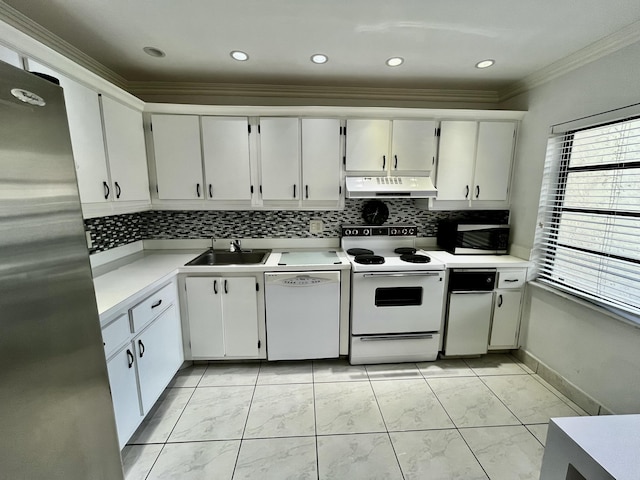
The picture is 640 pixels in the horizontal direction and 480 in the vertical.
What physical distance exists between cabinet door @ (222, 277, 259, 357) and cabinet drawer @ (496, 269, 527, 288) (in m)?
2.14

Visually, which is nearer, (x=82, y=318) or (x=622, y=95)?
(x=82, y=318)

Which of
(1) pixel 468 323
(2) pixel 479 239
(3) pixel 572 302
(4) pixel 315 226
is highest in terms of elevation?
(4) pixel 315 226

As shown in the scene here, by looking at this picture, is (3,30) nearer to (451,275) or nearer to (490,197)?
(451,275)

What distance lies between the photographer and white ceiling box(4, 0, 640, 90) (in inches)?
58.1

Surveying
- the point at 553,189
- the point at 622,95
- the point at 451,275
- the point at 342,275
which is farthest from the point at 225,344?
the point at 622,95

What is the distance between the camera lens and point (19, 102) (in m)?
0.71

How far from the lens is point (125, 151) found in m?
2.02

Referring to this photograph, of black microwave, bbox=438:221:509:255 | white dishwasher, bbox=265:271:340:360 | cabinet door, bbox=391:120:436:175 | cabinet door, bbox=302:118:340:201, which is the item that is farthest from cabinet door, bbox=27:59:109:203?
black microwave, bbox=438:221:509:255

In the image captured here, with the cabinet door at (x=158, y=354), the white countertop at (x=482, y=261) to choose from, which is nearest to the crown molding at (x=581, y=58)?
the white countertop at (x=482, y=261)

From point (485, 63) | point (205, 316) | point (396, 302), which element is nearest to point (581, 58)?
point (485, 63)

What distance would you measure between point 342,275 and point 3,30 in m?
2.25

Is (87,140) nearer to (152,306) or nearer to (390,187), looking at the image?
(152,306)

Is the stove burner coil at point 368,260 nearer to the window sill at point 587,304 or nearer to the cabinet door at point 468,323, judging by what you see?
the cabinet door at point 468,323

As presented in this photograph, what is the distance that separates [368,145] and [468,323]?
1.83 meters
